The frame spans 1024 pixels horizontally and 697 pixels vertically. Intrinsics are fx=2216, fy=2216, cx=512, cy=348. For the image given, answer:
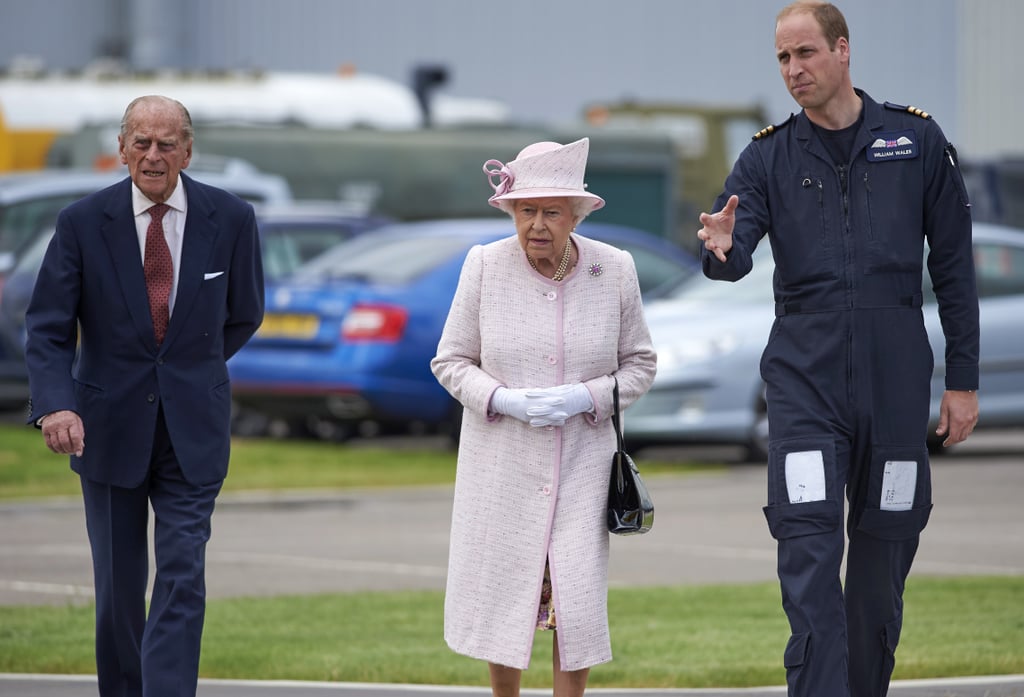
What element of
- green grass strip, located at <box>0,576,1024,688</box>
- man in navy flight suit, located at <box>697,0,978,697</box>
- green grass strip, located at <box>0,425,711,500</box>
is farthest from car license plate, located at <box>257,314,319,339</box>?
man in navy flight suit, located at <box>697,0,978,697</box>

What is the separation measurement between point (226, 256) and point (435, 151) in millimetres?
20230

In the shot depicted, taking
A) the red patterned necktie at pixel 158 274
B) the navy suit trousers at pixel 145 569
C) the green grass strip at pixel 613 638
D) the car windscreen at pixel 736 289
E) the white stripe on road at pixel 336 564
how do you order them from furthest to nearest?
the car windscreen at pixel 736 289
the white stripe on road at pixel 336 564
the green grass strip at pixel 613 638
the red patterned necktie at pixel 158 274
the navy suit trousers at pixel 145 569

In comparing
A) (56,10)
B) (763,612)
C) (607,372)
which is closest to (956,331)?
(607,372)

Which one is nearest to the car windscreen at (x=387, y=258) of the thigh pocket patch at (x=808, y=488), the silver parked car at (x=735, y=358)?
the silver parked car at (x=735, y=358)

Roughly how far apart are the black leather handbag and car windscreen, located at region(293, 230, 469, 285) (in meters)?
9.50

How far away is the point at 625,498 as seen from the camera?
19.7 ft

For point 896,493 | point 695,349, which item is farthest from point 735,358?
point 896,493

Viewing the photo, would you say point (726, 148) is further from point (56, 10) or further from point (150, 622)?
point (150, 622)

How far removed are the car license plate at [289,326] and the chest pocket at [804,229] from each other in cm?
990

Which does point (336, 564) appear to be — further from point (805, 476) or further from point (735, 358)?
point (805, 476)

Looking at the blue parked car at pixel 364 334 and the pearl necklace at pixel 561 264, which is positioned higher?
the pearl necklace at pixel 561 264

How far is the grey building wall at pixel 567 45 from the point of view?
37469mm

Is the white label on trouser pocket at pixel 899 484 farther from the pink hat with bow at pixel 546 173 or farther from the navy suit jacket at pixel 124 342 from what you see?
the navy suit jacket at pixel 124 342

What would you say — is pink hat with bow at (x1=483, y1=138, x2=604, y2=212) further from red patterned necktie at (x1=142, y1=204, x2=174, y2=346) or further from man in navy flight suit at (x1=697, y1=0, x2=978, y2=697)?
red patterned necktie at (x1=142, y1=204, x2=174, y2=346)
